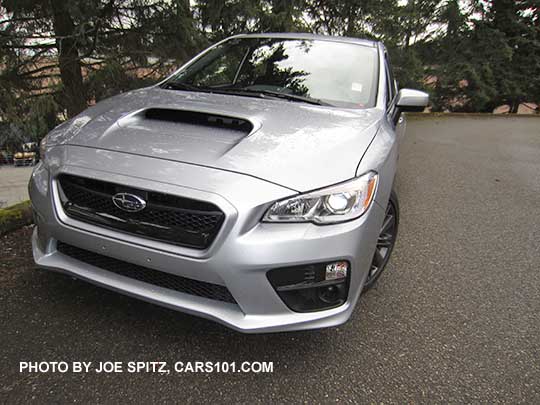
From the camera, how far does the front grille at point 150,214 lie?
152cm

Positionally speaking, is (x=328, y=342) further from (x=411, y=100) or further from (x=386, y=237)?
(x=411, y=100)

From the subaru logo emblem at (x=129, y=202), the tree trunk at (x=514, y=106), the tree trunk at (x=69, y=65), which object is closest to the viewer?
the subaru logo emblem at (x=129, y=202)

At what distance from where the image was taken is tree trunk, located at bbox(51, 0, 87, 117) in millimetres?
4219

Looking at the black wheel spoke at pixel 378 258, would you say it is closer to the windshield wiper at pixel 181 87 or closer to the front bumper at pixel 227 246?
the front bumper at pixel 227 246

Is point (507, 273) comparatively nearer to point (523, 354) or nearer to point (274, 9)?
point (523, 354)

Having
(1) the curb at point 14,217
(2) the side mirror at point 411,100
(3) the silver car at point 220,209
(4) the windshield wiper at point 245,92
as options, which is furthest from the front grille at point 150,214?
(2) the side mirror at point 411,100

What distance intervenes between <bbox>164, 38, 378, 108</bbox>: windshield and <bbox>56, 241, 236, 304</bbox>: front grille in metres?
1.37

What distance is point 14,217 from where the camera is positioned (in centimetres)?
285

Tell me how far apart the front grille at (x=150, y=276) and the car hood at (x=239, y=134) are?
1.61 feet

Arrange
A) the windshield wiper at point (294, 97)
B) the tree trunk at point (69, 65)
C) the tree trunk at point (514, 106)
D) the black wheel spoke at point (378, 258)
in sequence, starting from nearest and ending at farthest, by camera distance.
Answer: the black wheel spoke at point (378, 258)
the windshield wiper at point (294, 97)
the tree trunk at point (69, 65)
the tree trunk at point (514, 106)

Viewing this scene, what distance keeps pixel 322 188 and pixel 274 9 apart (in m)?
5.08

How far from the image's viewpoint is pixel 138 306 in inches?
81.9

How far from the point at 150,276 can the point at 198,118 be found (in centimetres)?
88

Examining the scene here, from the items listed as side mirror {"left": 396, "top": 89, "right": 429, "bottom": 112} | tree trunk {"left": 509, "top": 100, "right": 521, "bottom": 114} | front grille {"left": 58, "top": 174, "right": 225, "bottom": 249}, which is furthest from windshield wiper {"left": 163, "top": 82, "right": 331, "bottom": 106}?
tree trunk {"left": 509, "top": 100, "right": 521, "bottom": 114}
